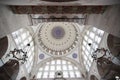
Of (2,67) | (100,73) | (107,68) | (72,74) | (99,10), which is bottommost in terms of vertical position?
(72,74)

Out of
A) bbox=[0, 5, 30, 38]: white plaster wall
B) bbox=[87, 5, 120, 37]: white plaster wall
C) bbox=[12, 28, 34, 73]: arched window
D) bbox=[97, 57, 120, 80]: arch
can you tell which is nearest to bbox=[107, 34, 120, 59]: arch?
bbox=[97, 57, 120, 80]: arch

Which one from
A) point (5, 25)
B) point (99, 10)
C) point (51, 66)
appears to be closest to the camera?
point (5, 25)

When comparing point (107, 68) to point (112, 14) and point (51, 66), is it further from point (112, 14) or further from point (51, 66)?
point (51, 66)

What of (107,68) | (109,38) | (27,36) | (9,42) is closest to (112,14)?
(109,38)

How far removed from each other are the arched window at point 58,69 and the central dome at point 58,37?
2009 millimetres

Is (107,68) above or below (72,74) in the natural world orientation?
above

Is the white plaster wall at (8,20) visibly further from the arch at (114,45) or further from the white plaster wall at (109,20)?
the arch at (114,45)

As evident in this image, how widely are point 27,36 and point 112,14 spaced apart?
14.1 m

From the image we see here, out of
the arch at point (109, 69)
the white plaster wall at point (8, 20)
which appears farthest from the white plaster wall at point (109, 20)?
the white plaster wall at point (8, 20)

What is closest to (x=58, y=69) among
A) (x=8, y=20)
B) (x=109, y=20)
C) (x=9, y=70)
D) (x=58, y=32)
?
(x=58, y=32)

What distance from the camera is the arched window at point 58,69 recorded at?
2237cm

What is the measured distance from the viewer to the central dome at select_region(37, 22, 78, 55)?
2433 cm

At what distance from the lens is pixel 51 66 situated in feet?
79.9

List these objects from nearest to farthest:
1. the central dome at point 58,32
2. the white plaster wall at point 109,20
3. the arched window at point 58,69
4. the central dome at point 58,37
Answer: the white plaster wall at point 109,20
the arched window at point 58,69
the central dome at point 58,37
the central dome at point 58,32
